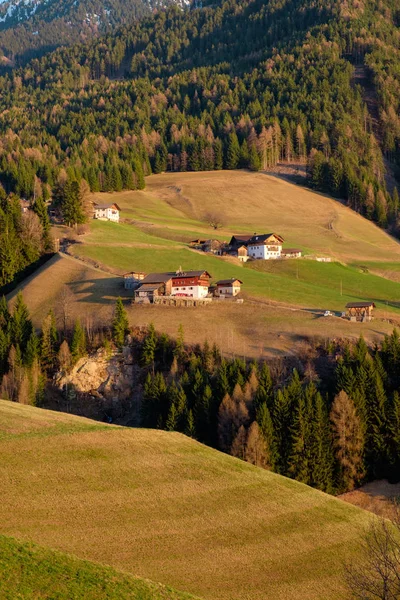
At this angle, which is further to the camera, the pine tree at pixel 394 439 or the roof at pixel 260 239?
the roof at pixel 260 239

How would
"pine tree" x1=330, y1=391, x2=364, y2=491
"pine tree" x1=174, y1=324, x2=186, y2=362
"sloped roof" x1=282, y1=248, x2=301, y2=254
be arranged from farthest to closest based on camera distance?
"sloped roof" x1=282, y1=248, x2=301, y2=254, "pine tree" x1=174, y1=324, x2=186, y2=362, "pine tree" x1=330, y1=391, x2=364, y2=491

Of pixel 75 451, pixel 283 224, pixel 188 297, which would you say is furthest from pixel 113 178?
pixel 75 451

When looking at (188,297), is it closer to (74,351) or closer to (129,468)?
(74,351)

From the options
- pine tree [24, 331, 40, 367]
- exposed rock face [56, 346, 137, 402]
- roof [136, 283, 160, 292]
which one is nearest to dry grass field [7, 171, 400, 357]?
roof [136, 283, 160, 292]

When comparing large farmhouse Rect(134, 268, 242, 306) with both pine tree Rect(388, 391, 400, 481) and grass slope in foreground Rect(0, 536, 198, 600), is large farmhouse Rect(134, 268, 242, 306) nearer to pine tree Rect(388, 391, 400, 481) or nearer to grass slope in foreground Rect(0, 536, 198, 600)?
pine tree Rect(388, 391, 400, 481)

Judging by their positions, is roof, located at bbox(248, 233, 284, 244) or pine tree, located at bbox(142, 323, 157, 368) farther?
roof, located at bbox(248, 233, 284, 244)

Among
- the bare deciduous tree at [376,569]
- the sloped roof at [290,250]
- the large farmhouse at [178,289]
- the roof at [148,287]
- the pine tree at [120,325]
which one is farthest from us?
the sloped roof at [290,250]

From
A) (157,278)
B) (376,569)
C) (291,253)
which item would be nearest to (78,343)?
(157,278)

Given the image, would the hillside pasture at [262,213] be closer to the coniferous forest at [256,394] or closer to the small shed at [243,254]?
the small shed at [243,254]

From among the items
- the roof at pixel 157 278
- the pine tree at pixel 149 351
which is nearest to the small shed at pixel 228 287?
the roof at pixel 157 278
